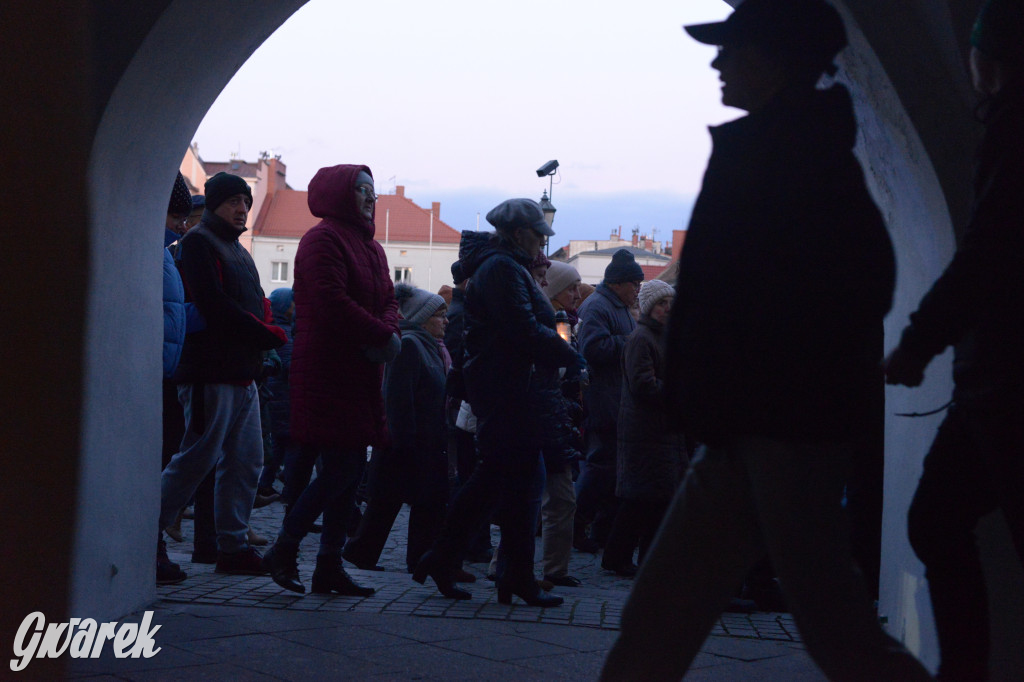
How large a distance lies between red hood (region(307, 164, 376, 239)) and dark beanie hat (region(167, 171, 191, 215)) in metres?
1.10

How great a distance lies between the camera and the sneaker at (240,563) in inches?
247

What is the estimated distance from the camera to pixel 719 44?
118 inches

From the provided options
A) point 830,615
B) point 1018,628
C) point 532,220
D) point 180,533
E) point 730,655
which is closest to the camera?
point 830,615

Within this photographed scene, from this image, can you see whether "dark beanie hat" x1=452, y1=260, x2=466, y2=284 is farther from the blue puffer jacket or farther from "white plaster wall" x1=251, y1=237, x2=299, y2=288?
"white plaster wall" x1=251, y1=237, x2=299, y2=288

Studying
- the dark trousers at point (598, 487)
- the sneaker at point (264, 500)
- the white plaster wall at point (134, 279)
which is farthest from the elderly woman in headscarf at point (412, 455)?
the sneaker at point (264, 500)

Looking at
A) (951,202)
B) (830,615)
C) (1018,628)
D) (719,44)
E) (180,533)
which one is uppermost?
(719,44)

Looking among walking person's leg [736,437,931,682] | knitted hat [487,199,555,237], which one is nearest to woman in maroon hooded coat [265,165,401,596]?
knitted hat [487,199,555,237]

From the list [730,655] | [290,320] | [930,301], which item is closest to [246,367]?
[730,655]

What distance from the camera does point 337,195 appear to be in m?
5.83

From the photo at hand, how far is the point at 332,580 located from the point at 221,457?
1.02 m

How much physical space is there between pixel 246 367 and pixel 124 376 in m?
1.23

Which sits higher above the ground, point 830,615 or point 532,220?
point 532,220

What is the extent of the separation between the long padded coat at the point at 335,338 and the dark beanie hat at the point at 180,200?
1.20 meters

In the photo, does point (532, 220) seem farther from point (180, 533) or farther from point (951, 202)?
point (180, 533)
